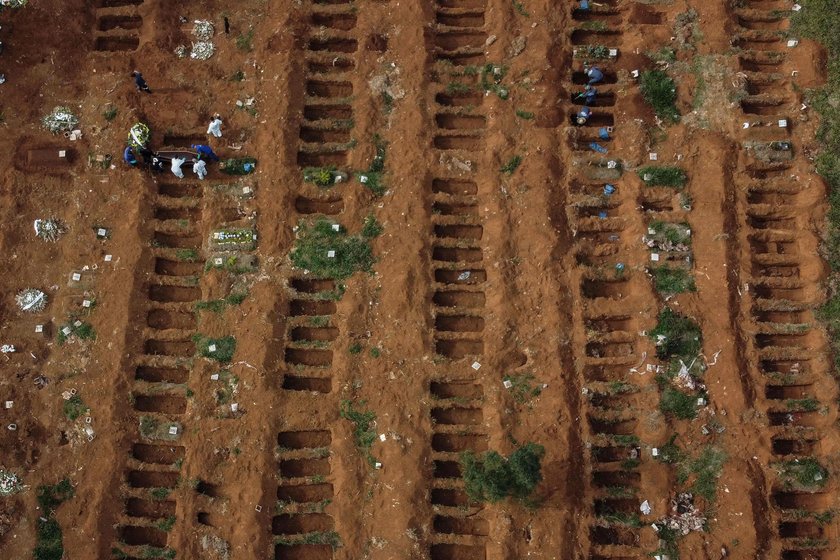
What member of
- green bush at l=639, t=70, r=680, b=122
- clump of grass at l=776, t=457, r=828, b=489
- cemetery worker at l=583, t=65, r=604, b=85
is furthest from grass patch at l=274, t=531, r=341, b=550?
green bush at l=639, t=70, r=680, b=122

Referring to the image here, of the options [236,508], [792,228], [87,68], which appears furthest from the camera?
[87,68]

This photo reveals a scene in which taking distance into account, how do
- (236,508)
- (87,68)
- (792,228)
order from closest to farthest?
(236,508)
(792,228)
(87,68)

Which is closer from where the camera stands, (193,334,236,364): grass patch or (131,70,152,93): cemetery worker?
(193,334,236,364): grass patch

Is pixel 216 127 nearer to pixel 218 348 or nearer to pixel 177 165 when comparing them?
pixel 177 165

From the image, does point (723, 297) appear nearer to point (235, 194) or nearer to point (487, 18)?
point (487, 18)

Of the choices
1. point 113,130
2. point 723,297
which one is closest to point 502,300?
point 723,297

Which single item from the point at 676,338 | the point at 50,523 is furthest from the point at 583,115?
the point at 50,523

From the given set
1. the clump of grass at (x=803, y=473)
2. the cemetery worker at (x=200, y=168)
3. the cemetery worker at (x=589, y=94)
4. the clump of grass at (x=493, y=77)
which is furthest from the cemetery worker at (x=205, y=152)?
the clump of grass at (x=803, y=473)

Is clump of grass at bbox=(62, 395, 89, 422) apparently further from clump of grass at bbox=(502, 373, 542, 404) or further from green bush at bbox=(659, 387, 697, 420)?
green bush at bbox=(659, 387, 697, 420)
